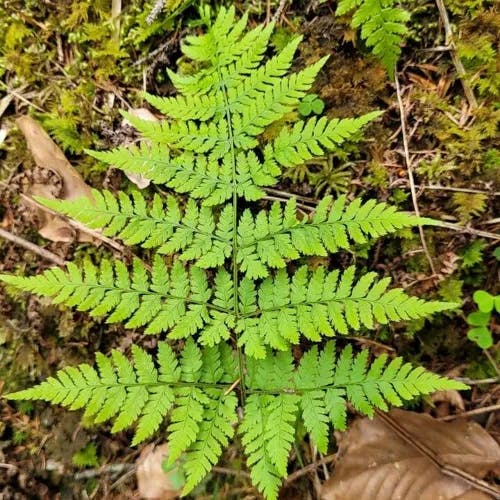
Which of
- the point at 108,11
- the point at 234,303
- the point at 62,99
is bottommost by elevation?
the point at 234,303

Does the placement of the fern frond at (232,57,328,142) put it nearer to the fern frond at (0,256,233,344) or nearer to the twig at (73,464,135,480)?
the fern frond at (0,256,233,344)

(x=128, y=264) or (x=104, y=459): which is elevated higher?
(x=128, y=264)

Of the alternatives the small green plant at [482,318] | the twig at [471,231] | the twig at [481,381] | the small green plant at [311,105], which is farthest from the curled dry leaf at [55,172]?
the twig at [481,381]

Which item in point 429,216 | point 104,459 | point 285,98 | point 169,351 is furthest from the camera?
point 104,459

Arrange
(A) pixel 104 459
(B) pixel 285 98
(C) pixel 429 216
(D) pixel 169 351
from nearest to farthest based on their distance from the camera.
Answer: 1. (B) pixel 285 98
2. (D) pixel 169 351
3. (C) pixel 429 216
4. (A) pixel 104 459

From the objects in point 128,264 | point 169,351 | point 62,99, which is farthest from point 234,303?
point 62,99

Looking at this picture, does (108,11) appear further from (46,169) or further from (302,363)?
(302,363)

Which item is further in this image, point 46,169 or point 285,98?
point 46,169

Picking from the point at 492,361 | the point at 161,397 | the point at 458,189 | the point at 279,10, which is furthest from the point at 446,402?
the point at 279,10
